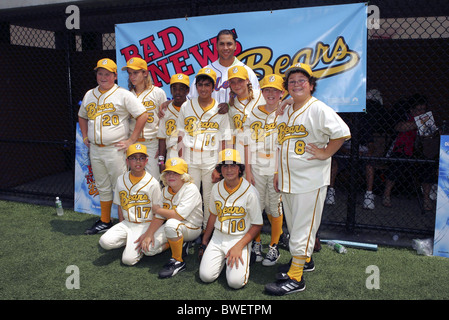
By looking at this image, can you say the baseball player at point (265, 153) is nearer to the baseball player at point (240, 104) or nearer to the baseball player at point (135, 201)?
the baseball player at point (240, 104)

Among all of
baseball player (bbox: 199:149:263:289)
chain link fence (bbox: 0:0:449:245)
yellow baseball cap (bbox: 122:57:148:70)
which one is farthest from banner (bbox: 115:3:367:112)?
baseball player (bbox: 199:149:263:289)

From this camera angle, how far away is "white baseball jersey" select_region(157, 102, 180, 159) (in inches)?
157

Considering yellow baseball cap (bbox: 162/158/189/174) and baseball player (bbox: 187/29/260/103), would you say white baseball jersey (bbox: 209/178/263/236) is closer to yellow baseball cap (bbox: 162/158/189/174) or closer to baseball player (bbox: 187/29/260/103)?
yellow baseball cap (bbox: 162/158/189/174)

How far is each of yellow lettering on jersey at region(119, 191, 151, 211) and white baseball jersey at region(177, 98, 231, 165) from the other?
23.4 inches

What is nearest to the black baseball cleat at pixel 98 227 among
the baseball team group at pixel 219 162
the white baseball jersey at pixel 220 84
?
the baseball team group at pixel 219 162

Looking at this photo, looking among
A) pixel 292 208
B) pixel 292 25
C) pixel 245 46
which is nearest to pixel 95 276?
pixel 292 208

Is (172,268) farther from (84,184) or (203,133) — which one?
(84,184)

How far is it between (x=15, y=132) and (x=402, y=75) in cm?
686

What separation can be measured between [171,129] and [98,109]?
87 cm

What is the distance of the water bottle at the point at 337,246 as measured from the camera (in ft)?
Answer: 12.6

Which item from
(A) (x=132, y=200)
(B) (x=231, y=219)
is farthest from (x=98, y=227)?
(B) (x=231, y=219)

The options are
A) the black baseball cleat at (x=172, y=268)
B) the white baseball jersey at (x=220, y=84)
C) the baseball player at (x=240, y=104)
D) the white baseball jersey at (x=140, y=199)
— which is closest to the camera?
the black baseball cleat at (x=172, y=268)

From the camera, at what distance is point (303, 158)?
2965 mm

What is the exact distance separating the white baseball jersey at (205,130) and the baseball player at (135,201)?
0.49 meters
